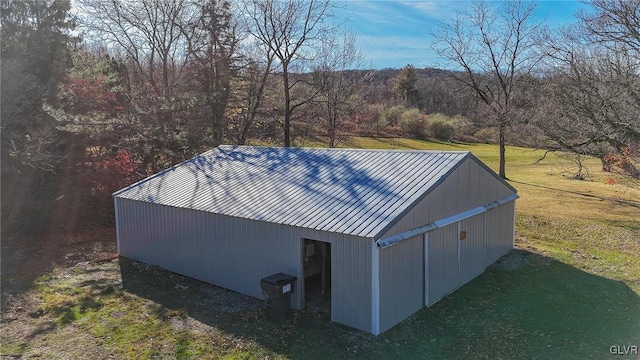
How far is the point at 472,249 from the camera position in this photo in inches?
458

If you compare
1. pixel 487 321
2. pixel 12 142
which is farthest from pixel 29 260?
pixel 487 321

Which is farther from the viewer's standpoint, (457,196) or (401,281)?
(457,196)

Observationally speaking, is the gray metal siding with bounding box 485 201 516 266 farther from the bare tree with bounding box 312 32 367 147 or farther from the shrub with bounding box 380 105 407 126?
the shrub with bounding box 380 105 407 126

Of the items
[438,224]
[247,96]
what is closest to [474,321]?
[438,224]

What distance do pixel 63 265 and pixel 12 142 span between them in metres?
4.78

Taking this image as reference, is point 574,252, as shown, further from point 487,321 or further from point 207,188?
point 207,188

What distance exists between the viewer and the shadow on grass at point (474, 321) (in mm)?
7852

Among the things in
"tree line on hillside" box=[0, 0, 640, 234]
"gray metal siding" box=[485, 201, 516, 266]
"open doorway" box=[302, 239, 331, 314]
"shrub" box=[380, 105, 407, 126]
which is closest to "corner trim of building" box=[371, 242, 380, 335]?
"open doorway" box=[302, 239, 331, 314]

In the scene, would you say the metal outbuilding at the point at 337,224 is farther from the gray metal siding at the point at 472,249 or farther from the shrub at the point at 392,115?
the shrub at the point at 392,115

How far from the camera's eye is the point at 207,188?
12352 millimetres

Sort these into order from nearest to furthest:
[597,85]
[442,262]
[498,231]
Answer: [442,262] → [498,231] → [597,85]

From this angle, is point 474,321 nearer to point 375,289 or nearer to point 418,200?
point 375,289

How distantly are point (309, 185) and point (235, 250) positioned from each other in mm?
2446

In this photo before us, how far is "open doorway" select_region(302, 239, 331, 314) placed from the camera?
9.88 m
